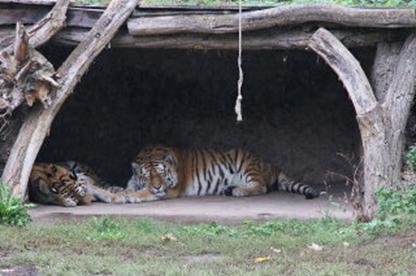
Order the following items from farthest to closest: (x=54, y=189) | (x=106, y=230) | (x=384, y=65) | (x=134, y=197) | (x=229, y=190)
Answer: (x=229, y=190), (x=134, y=197), (x=54, y=189), (x=384, y=65), (x=106, y=230)

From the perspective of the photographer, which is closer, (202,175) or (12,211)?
(12,211)

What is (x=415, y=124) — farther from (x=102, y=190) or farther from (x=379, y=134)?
(x=102, y=190)

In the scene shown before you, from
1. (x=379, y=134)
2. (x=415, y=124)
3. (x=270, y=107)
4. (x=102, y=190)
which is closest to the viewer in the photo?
(x=379, y=134)

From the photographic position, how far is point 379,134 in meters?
9.08

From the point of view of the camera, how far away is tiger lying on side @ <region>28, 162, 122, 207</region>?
11.3m

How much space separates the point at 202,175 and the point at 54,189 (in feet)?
7.41

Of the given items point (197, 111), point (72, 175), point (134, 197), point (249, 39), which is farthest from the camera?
point (197, 111)

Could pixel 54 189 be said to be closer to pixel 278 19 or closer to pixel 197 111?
pixel 197 111

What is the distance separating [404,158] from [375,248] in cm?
225

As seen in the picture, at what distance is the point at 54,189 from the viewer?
11.3 meters

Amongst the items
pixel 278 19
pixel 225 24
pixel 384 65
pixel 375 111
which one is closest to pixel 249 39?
pixel 225 24

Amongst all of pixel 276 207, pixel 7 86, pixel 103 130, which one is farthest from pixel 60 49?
pixel 276 207

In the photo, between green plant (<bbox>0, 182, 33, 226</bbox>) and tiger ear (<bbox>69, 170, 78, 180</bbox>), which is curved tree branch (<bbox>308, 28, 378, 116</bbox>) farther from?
tiger ear (<bbox>69, 170, 78, 180</bbox>)

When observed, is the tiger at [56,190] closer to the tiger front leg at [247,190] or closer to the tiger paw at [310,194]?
the tiger front leg at [247,190]
